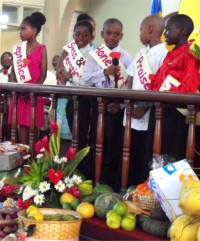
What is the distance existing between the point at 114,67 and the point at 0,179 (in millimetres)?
1163

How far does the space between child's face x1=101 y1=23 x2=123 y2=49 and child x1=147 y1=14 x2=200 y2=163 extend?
0.92 meters

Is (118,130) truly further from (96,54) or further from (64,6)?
(64,6)

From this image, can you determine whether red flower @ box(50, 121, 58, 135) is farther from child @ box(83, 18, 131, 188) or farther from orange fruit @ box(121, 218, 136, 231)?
orange fruit @ box(121, 218, 136, 231)

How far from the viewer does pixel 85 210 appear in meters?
3.05

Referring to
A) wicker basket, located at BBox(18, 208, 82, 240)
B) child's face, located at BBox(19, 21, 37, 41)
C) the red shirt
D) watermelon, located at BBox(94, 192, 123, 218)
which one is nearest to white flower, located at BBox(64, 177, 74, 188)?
watermelon, located at BBox(94, 192, 123, 218)

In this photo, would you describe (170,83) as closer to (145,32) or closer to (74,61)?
(145,32)

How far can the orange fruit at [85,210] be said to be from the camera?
3.05 m

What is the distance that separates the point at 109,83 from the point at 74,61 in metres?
0.57

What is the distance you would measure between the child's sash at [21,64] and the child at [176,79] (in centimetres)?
153

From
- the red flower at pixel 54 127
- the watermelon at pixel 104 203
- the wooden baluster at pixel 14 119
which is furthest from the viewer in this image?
the wooden baluster at pixel 14 119

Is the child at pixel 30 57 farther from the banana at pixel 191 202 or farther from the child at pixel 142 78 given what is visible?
the banana at pixel 191 202

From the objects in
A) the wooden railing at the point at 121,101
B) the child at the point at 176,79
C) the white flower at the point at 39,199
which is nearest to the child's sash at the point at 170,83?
the child at the point at 176,79

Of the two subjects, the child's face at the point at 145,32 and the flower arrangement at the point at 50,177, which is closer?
the flower arrangement at the point at 50,177

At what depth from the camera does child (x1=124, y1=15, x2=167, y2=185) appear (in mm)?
3537
